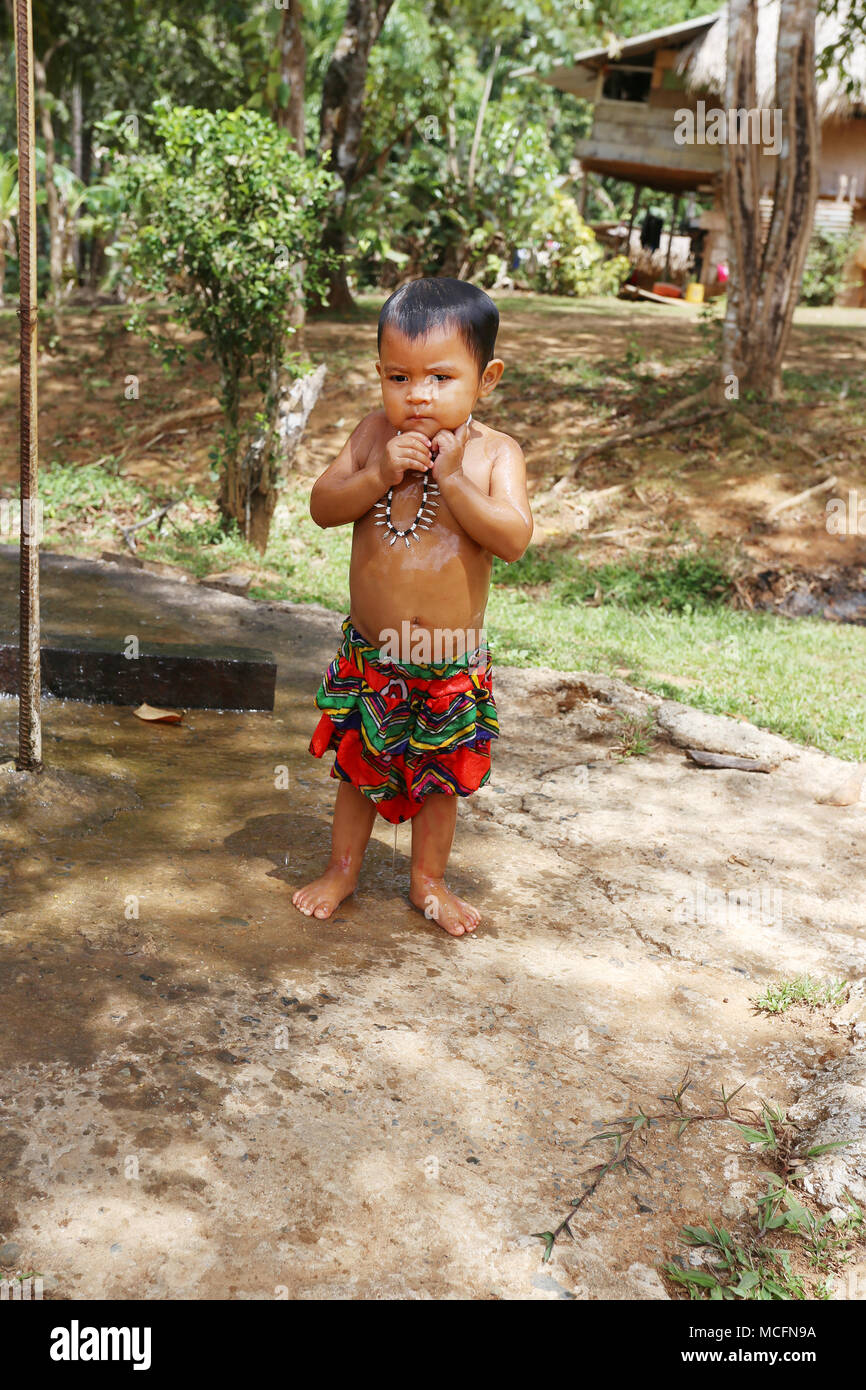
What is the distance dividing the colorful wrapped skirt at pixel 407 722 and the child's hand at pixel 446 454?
458 millimetres

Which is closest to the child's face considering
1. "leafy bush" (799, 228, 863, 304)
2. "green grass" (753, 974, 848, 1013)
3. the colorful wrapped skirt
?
the colorful wrapped skirt

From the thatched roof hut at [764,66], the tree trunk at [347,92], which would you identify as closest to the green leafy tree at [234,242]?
the tree trunk at [347,92]

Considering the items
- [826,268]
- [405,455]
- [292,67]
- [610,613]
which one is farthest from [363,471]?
[826,268]

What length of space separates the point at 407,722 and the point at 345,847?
0.40 metres

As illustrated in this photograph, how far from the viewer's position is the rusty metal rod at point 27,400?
2730 mm

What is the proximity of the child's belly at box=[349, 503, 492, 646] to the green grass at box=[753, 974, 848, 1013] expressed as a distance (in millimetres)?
1146

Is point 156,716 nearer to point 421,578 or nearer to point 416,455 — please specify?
point 421,578

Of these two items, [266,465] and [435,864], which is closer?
[435,864]

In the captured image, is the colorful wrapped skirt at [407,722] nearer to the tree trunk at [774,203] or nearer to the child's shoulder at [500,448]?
the child's shoulder at [500,448]

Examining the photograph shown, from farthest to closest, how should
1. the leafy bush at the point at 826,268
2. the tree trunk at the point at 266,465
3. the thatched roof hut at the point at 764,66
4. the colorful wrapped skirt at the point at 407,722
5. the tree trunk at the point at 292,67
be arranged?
the leafy bush at the point at 826,268 < the thatched roof hut at the point at 764,66 < the tree trunk at the point at 292,67 < the tree trunk at the point at 266,465 < the colorful wrapped skirt at the point at 407,722

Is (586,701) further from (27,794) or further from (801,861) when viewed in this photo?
(27,794)

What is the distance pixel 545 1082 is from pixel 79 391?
9.69 metres

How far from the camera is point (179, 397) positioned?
1036 centimetres

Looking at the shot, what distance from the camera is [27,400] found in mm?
2900
